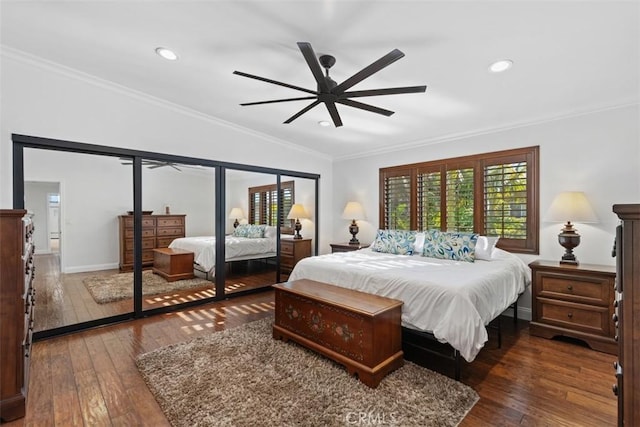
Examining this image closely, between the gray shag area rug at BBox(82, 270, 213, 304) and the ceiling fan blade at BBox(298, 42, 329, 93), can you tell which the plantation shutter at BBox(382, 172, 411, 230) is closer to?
the ceiling fan blade at BBox(298, 42, 329, 93)

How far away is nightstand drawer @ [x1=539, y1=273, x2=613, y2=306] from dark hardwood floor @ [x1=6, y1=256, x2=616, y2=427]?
47 centimetres

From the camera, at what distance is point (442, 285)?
2355 mm

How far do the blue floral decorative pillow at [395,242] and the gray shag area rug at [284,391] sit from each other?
5.64ft

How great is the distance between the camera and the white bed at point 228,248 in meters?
4.21

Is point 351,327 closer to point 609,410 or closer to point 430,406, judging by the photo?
point 430,406

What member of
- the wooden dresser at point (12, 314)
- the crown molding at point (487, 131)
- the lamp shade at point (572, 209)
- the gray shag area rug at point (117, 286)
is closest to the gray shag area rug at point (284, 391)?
Answer: the wooden dresser at point (12, 314)

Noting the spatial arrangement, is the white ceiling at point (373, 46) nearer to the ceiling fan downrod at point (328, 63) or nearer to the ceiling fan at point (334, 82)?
the ceiling fan downrod at point (328, 63)

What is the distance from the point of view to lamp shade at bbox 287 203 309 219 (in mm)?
5359

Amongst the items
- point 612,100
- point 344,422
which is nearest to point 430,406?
point 344,422

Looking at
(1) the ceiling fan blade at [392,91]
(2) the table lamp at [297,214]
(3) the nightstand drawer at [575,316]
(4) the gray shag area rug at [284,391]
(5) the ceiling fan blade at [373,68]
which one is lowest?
(4) the gray shag area rug at [284,391]

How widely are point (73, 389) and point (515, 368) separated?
136 inches

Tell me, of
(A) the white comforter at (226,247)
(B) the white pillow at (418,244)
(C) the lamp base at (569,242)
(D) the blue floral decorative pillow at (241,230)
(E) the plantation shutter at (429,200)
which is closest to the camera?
(C) the lamp base at (569,242)

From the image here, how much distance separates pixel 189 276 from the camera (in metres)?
4.29

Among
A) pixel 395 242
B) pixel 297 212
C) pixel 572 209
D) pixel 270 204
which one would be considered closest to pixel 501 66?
pixel 572 209
